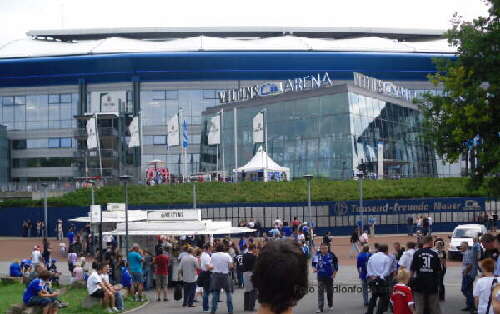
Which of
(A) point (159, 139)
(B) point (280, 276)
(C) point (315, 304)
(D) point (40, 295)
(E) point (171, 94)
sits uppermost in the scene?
(E) point (171, 94)

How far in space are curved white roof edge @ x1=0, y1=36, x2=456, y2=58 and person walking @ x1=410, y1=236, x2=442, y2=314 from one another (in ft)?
241

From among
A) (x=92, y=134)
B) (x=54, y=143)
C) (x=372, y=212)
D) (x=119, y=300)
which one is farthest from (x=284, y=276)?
(x=54, y=143)

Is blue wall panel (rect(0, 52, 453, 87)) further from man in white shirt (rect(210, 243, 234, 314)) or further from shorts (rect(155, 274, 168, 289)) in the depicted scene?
man in white shirt (rect(210, 243, 234, 314))

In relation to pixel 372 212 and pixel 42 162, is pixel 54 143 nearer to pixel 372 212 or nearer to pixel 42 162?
pixel 42 162

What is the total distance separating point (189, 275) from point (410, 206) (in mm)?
29140

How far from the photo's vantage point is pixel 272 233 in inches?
1412

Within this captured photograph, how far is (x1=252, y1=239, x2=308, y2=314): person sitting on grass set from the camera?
14.4 ft

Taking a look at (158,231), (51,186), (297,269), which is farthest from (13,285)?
(51,186)

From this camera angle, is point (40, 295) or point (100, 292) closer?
point (40, 295)

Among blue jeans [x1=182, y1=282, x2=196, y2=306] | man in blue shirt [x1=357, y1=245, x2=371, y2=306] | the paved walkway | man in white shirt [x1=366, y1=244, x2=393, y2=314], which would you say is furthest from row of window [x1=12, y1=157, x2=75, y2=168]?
man in white shirt [x1=366, y1=244, x2=393, y2=314]

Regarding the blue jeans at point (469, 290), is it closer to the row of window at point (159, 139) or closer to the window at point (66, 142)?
the row of window at point (159, 139)

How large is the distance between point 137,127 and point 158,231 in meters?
36.8

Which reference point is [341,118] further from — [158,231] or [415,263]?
[415,263]

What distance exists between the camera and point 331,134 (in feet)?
218
